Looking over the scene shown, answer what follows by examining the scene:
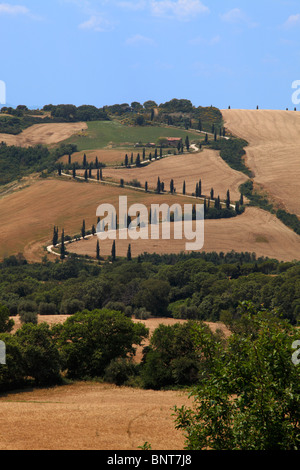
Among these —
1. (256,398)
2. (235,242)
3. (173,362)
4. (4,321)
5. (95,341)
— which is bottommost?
(173,362)

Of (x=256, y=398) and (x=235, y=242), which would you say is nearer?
(x=256, y=398)

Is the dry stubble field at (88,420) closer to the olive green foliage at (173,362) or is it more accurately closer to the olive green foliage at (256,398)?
the olive green foliage at (173,362)

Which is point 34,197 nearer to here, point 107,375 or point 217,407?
point 107,375

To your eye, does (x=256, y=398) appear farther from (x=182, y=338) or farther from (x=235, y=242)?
(x=235, y=242)

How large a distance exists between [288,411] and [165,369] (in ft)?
114

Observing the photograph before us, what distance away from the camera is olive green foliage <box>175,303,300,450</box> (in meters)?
25.7

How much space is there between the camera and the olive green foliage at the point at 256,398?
1011 inches

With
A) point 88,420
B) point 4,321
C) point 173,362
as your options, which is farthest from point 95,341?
point 88,420

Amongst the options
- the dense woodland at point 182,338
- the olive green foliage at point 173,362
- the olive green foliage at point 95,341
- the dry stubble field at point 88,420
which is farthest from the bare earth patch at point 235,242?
the dry stubble field at point 88,420

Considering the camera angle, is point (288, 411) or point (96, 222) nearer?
point (288, 411)

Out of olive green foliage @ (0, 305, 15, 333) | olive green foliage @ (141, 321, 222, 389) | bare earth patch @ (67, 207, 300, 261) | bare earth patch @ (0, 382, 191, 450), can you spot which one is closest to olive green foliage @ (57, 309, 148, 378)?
olive green foliage @ (141, 321, 222, 389)

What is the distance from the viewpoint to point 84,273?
441 feet

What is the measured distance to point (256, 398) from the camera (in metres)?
26.4
